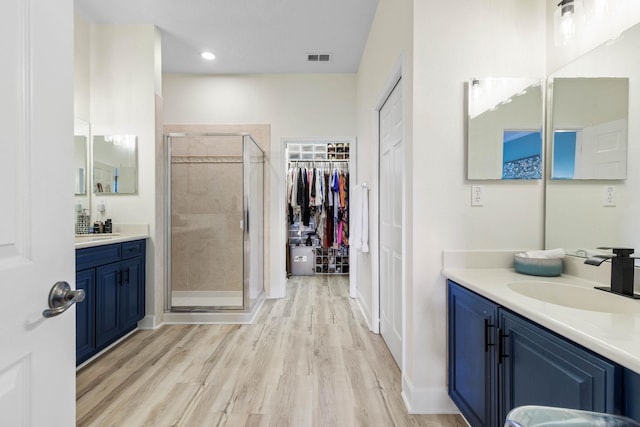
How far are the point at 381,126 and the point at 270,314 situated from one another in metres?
2.34

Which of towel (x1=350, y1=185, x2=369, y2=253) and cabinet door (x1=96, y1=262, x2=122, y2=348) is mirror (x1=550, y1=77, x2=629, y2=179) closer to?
towel (x1=350, y1=185, x2=369, y2=253)

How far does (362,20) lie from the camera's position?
2.87m

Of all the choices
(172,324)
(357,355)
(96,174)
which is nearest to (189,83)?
(96,174)

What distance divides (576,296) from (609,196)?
18.5 inches

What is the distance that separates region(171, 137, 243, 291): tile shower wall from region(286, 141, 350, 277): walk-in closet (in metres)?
1.49

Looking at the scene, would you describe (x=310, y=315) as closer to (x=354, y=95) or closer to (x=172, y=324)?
(x=172, y=324)

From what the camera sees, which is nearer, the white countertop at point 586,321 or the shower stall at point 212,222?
the white countertop at point 586,321

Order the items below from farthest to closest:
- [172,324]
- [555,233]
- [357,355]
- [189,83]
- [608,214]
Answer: [189,83]
[172,324]
[357,355]
[555,233]
[608,214]

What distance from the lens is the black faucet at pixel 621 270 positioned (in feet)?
3.84

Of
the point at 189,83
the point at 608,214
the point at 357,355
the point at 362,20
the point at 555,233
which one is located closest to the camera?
the point at 608,214

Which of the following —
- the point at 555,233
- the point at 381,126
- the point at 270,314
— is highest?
the point at 381,126

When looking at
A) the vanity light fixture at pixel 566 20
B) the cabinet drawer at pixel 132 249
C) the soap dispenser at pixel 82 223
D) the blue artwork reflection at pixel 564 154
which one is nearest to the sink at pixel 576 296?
the blue artwork reflection at pixel 564 154

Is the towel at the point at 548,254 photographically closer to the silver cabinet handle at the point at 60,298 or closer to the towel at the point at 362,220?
the towel at the point at 362,220

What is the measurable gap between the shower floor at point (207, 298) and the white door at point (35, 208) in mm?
2650
